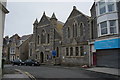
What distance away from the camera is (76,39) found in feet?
94.5

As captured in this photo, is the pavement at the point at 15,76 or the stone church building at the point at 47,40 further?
the stone church building at the point at 47,40

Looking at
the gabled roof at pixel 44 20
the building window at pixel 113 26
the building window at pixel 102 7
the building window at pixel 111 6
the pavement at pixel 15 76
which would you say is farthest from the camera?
the gabled roof at pixel 44 20

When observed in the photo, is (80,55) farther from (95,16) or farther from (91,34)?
(95,16)

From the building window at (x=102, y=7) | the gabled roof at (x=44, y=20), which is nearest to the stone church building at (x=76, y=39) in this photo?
the building window at (x=102, y=7)

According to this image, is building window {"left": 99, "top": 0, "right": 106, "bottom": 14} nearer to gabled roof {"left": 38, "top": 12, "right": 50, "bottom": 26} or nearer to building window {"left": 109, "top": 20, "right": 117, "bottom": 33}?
building window {"left": 109, "top": 20, "right": 117, "bottom": 33}

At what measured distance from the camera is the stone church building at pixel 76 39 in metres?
26.7

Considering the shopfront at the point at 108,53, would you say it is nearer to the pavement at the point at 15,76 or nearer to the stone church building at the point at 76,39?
the stone church building at the point at 76,39

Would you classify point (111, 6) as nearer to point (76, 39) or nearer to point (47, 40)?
point (76, 39)

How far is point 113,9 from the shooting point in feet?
66.6

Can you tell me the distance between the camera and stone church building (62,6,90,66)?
87.7 feet

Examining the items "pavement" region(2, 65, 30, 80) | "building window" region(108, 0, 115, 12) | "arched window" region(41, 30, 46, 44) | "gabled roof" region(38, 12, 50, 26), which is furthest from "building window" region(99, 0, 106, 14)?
"arched window" region(41, 30, 46, 44)

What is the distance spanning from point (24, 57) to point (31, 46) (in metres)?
8.31

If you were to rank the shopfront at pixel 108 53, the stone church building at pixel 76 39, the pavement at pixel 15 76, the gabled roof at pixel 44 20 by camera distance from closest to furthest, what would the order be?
the pavement at pixel 15 76 → the shopfront at pixel 108 53 → the stone church building at pixel 76 39 → the gabled roof at pixel 44 20

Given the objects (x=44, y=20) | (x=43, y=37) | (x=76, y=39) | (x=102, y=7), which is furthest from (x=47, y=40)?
(x=102, y=7)
